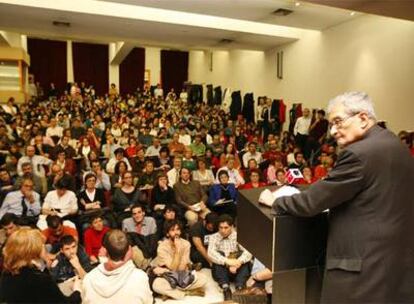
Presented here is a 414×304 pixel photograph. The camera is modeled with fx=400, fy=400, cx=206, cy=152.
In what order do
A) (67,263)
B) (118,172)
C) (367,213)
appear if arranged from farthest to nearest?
1. (118,172)
2. (67,263)
3. (367,213)

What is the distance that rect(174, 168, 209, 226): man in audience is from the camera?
4895 millimetres

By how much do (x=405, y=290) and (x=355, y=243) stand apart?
0.26 meters

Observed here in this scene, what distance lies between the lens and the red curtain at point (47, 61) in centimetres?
1577

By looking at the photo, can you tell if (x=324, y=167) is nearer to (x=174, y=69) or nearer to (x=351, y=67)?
(x=351, y=67)

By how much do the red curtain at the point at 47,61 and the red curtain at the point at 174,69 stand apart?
419cm

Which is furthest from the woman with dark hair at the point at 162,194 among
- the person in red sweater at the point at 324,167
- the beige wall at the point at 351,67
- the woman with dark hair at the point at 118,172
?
the beige wall at the point at 351,67

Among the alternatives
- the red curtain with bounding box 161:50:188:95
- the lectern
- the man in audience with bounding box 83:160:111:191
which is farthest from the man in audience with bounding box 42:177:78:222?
the red curtain with bounding box 161:50:188:95

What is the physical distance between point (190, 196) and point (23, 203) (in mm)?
1931

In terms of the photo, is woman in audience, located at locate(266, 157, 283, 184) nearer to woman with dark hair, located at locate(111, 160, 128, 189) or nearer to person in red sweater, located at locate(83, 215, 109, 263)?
woman with dark hair, located at locate(111, 160, 128, 189)

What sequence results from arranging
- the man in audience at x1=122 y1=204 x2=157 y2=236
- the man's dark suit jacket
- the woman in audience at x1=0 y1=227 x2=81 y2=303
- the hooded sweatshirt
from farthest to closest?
the man in audience at x1=122 y1=204 x2=157 y2=236, the hooded sweatshirt, the woman in audience at x1=0 y1=227 x2=81 y2=303, the man's dark suit jacket

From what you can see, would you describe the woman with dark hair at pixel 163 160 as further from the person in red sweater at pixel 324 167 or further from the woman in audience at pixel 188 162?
the person in red sweater at pixel 324 167

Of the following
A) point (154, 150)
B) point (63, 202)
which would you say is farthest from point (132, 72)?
point (63, 202)

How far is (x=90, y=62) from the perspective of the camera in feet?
55.3

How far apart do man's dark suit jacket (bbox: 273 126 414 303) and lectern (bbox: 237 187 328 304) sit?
79 mm
